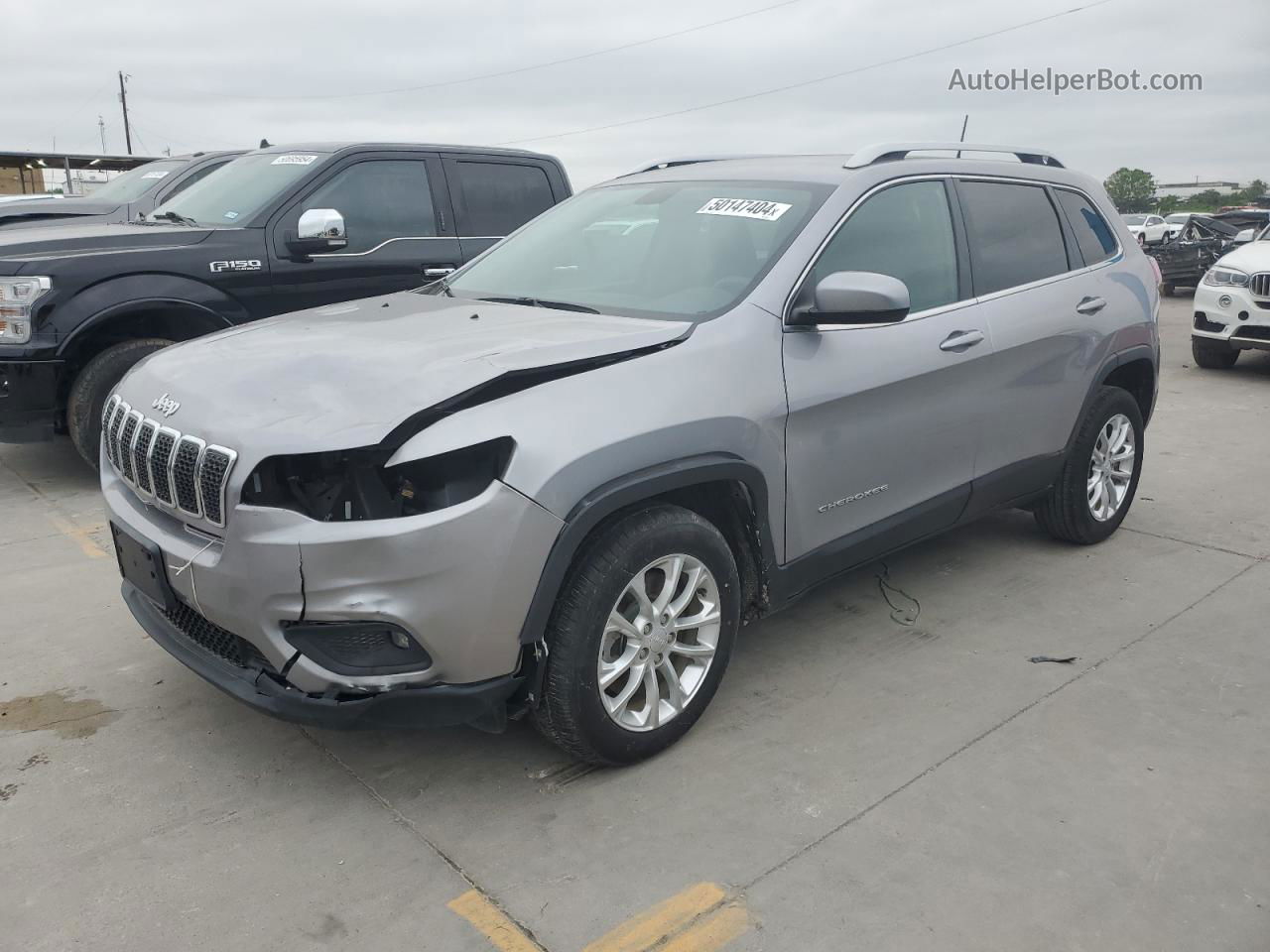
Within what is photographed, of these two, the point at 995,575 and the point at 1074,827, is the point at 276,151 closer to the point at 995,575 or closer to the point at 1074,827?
the point at 995,575

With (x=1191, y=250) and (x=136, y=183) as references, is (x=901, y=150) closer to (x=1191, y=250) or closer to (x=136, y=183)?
(x=136, y=183)

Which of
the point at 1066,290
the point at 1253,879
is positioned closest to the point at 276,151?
the point at 1066,290

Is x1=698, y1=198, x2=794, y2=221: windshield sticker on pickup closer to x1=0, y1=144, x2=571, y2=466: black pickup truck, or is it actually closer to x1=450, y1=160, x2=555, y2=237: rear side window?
x1=0, y1=144, x2=571, y2=466: black pickup truck

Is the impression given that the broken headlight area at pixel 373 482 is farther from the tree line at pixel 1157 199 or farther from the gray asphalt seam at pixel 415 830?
the tree line at pixel 1157 199

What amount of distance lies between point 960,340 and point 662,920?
2448 mm

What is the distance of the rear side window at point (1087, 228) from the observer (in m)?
4.86

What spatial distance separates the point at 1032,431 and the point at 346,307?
2834 millimetres

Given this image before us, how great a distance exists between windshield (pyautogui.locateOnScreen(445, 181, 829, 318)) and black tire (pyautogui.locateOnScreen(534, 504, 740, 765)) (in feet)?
2.43

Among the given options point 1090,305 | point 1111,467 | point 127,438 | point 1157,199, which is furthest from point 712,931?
point 1157,199

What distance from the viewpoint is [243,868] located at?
271 centimetres

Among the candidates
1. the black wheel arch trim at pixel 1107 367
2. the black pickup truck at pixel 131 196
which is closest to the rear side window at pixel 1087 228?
the black wheel arch trim at pixel 1107 367

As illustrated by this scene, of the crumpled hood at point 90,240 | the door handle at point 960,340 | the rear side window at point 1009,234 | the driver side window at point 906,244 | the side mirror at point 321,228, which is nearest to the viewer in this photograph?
the driver side window at point 906,244

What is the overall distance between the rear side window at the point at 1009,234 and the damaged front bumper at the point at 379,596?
243 centimetres

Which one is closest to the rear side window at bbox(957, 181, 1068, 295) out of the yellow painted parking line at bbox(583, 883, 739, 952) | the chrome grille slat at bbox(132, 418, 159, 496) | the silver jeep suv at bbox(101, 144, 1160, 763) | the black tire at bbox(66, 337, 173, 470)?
the silver jeep suv at bbox(101, 144, 1160, 763)
